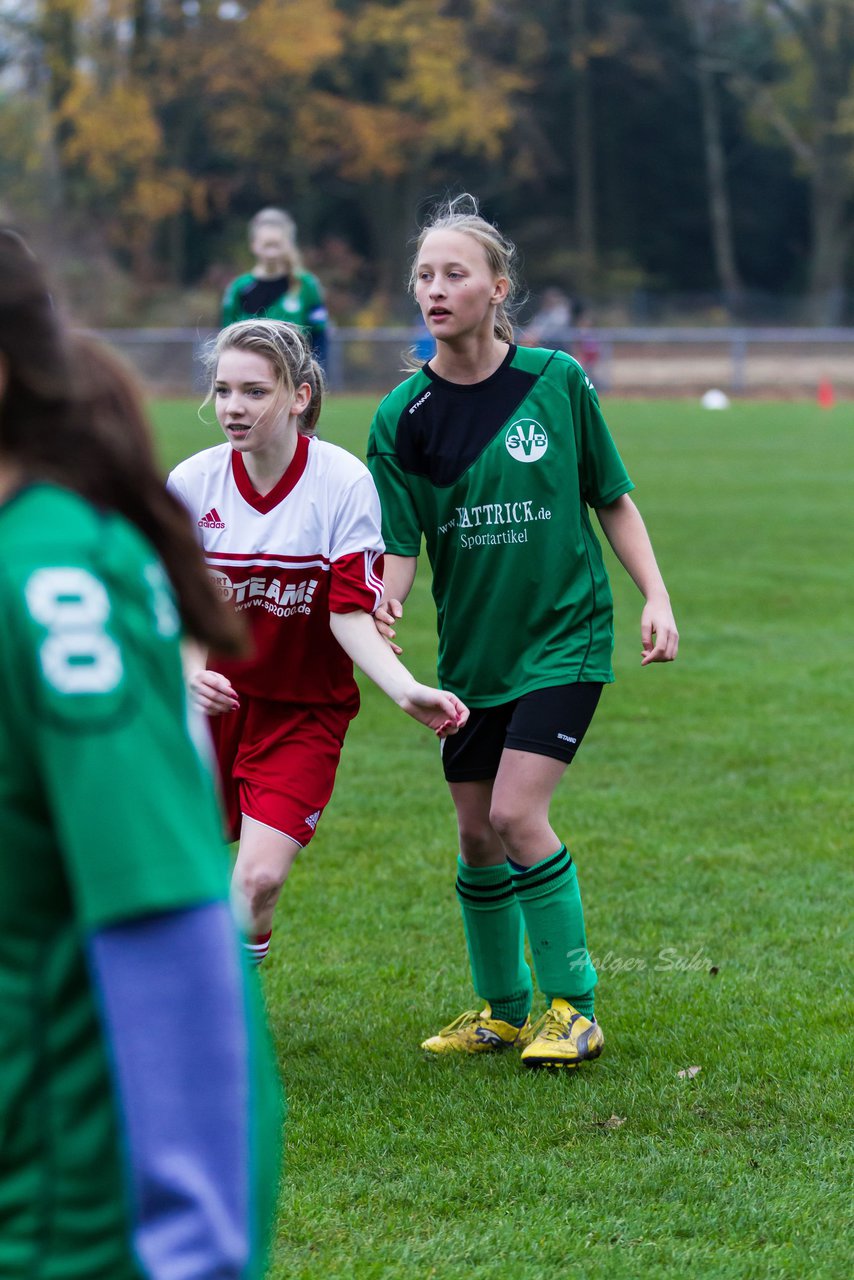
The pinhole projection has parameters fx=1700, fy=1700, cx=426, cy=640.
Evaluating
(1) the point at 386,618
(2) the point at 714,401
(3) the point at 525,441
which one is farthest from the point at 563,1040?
(2) the point at 714,401

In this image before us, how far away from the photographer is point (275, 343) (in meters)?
3.90

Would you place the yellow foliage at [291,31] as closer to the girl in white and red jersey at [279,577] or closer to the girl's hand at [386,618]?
the girl in white and red jersey at [279,577]

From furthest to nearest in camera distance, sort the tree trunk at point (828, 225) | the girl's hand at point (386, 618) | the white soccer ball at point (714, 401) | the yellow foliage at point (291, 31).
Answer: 1. the tree trunk at point (828, 225)
2. the yellow foliage at point (291, 31)
3. the white soccer ball at point (714, 401)
4. the girl's hand at point (386, 618)

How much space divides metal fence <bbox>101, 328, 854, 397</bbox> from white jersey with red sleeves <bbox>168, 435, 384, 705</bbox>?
29.9 meters

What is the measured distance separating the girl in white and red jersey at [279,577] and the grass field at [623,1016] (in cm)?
64

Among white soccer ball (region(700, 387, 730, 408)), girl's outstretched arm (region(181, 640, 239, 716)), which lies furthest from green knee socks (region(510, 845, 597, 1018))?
white soccer ball (region(700, 387, 730, 408))

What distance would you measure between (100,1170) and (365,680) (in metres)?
8.01

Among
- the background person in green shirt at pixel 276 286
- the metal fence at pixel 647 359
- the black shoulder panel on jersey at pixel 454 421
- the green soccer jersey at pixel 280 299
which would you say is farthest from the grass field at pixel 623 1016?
the metal fence at pixel 647 359

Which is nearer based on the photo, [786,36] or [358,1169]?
[358,1169]

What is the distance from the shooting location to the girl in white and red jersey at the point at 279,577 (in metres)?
3.86

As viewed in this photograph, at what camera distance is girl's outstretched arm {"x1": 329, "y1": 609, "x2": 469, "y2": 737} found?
3.30 metres

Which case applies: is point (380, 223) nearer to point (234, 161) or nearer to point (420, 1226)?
point (234, 161)

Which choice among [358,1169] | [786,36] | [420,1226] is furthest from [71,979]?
[786,36]

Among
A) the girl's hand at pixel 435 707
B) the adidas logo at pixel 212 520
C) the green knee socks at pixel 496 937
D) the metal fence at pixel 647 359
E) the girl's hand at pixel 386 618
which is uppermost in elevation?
the metal fence at pixel 647 359
